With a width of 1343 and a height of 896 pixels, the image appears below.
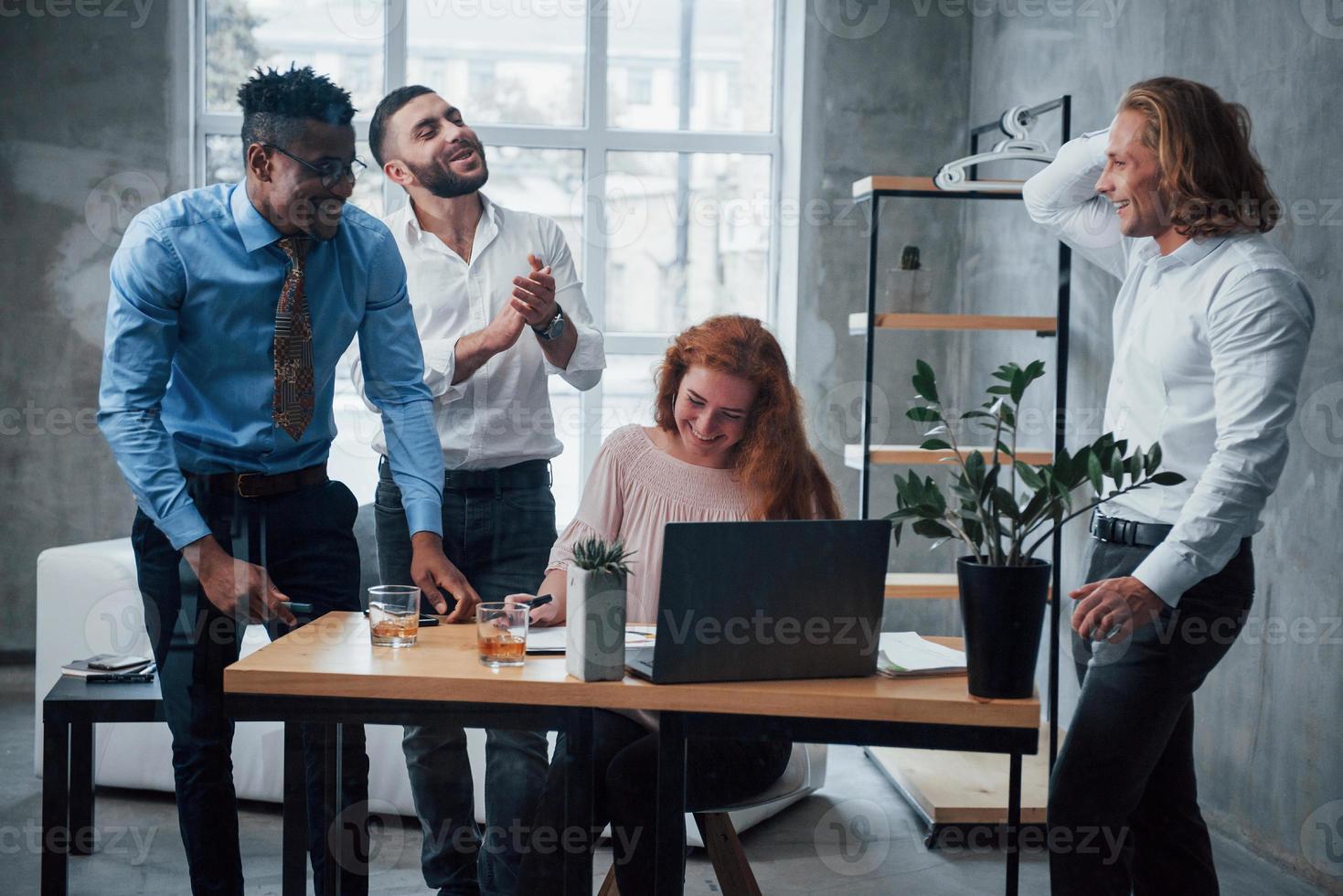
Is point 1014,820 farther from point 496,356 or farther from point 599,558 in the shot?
point 496,356

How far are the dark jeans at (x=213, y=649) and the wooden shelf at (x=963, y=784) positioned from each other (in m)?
1.51

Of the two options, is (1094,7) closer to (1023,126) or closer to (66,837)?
(1023,126)

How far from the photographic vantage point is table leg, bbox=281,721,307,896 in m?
1.69

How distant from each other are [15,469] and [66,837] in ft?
8.70

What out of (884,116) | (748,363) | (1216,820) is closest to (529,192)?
(884,116)

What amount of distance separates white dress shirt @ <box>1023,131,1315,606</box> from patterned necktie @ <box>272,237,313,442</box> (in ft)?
4.43

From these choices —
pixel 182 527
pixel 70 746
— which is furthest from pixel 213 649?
pixel 70 746

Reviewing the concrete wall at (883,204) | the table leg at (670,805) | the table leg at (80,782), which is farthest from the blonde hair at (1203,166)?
the concrete wall at (883,204)

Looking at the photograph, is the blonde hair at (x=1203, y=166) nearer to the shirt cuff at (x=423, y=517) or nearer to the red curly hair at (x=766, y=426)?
the red curly hair at (x=766, y=426)

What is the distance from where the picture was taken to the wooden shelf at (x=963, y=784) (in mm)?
2904

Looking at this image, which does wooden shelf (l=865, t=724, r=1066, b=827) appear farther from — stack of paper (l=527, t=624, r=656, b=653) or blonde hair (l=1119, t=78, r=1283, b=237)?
blonde hair (l=1119, t=78, r=1283, b=237)

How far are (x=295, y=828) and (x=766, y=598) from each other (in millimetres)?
820

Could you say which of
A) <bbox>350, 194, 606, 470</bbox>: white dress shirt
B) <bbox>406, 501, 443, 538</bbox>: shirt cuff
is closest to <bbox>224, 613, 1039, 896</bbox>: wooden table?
<bbox>406, 501, 443, 538</bbox>: shirt cuff

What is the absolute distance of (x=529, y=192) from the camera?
4.70m
